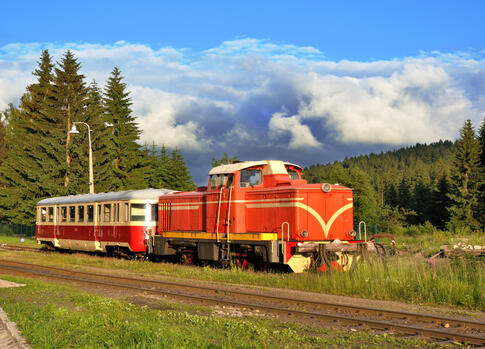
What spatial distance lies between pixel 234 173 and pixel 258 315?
26.4ft

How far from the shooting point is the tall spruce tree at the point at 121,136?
182 feet

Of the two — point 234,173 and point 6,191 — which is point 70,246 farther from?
point 6,191

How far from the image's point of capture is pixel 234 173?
686 inches

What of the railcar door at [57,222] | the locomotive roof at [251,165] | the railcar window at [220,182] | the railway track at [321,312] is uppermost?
the locomotive roof at [251,165]

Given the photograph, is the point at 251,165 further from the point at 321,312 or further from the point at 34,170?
the point at 34,170

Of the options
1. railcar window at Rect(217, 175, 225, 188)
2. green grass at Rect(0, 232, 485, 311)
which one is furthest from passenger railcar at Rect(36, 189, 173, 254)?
railcar window at Rect(217, 175, 225, 188)

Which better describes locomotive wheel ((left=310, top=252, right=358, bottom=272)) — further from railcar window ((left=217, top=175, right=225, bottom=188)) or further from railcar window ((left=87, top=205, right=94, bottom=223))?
railcar window ((left=87, top=205, right=94, bottom=223))

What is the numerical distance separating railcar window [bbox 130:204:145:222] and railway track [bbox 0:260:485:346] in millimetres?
6366

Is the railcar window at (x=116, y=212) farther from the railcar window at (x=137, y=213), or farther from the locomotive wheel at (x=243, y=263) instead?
the locomotive wheel at (x=243, y=263)

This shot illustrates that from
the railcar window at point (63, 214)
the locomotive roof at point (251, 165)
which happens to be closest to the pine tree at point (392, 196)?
the railcar window at point (63, 214)

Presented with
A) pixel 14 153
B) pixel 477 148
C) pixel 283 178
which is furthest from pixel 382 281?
pixel 477 148

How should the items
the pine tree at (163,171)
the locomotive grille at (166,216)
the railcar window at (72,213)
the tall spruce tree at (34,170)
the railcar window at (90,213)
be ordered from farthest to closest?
the pine tree at (163,171) → the tall spruce tree at (34,170) → the railcar window at (72,213) → the railcar window at (90,213) → the locomotive grille at (166,216)

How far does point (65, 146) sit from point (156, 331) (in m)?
41.5

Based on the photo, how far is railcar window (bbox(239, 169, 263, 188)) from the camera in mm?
17547
